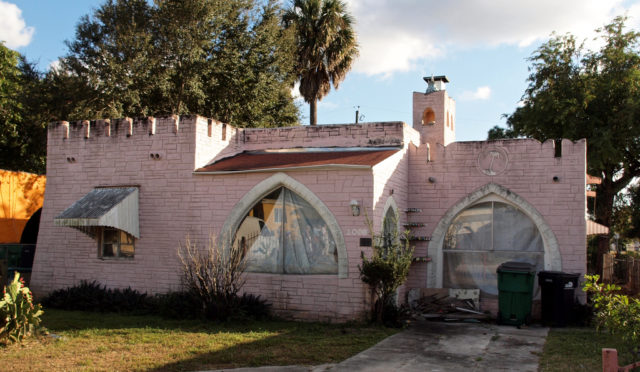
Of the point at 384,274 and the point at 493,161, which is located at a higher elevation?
the point at 493,161

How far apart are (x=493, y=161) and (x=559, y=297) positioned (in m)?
3.14

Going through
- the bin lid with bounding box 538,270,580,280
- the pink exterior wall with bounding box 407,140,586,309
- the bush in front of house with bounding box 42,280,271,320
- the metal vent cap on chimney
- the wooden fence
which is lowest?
the bush in front of house with bounding box 42,280,271,320

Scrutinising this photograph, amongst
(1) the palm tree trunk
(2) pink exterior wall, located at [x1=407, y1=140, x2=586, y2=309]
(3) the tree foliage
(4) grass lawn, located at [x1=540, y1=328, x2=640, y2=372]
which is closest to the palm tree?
(1) the palm tree trunk

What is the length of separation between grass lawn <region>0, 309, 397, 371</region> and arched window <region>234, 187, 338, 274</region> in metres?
1.28

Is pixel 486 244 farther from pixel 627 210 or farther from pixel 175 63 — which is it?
pixel 627 210

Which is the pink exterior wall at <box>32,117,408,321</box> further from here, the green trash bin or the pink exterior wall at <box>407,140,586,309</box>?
the green trash bin

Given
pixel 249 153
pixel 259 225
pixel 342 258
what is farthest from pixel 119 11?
pixel 342 258

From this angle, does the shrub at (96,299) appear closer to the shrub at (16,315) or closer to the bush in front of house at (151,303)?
the bush in front of house at (151,303)

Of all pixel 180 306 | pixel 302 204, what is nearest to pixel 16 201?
pixel 180 306

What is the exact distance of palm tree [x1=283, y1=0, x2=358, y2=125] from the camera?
Result: 948 inches

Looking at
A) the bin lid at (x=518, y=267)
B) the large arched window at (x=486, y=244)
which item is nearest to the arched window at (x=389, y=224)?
the large arched window at (x=486, y=244)

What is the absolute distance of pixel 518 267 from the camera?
1113cm

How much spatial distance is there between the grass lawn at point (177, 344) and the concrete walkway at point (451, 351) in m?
0.33

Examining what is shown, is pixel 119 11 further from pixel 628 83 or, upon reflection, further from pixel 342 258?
pixel 628 83
